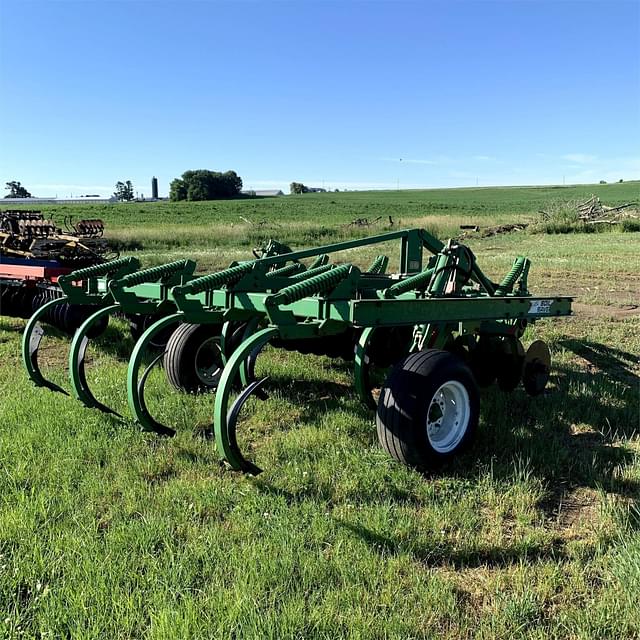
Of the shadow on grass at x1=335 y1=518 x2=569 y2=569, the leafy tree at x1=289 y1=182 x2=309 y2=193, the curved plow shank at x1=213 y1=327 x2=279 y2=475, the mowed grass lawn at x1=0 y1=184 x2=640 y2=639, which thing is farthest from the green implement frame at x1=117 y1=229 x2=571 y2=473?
the leafy tree at x1=289 y1=182 x2=309 y2=193

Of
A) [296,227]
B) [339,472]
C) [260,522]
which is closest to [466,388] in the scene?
[339,472]

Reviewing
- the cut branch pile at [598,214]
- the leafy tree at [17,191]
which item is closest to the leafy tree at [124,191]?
the leafy tree at [17,191]

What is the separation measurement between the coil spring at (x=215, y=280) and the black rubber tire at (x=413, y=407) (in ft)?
4.63

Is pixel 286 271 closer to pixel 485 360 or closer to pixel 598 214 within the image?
pixel 485 360

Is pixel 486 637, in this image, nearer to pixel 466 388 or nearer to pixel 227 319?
pixel 466 388

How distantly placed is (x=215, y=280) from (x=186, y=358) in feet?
3.75

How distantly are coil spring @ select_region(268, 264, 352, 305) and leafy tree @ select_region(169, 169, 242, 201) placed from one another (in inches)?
3571

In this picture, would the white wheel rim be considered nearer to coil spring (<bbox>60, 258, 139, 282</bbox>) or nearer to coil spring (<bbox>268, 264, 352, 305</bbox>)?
coil spring (<bbox>268, 264, 352, 305</bbox>)

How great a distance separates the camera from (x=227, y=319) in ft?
13.7

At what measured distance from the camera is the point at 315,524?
2.94m

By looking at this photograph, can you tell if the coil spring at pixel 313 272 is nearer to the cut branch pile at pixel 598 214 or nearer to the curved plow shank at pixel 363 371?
the curved plow shank at pixel 363 371

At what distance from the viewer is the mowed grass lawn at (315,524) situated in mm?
2305

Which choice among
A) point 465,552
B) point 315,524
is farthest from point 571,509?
point 315,524

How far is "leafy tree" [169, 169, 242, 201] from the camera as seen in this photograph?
91.3 m
